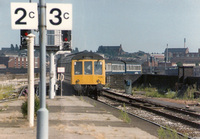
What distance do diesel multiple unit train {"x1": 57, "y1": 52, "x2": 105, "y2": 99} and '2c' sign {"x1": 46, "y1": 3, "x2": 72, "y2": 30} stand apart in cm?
1728

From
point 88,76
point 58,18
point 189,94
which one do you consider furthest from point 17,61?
point 58,18

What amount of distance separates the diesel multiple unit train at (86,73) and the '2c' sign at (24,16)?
55.7 feet

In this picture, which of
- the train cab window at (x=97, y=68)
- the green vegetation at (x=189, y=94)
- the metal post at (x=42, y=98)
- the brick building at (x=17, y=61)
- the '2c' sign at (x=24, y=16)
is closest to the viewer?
the metal post at (x=42, y=98)

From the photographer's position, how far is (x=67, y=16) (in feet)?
25.1

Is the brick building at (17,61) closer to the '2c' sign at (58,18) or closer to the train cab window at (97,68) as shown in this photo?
the train cab window at (97,68)

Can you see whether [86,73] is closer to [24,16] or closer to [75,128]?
[75,128]

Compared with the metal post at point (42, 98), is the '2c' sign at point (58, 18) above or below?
above

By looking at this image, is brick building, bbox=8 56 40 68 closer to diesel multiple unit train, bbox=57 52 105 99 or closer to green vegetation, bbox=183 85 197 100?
diesel multiple unit train, bbox=57 52 105 99

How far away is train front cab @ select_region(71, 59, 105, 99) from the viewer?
25.0 m

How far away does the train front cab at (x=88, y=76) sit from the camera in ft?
82.2

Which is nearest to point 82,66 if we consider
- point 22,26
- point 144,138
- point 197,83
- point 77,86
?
point 77,86

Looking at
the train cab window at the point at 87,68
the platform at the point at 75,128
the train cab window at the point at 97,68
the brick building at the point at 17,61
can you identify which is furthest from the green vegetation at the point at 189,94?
the brick building at the point at 17,61

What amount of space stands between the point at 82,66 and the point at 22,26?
1725cm

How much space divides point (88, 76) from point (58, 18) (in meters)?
17.8
